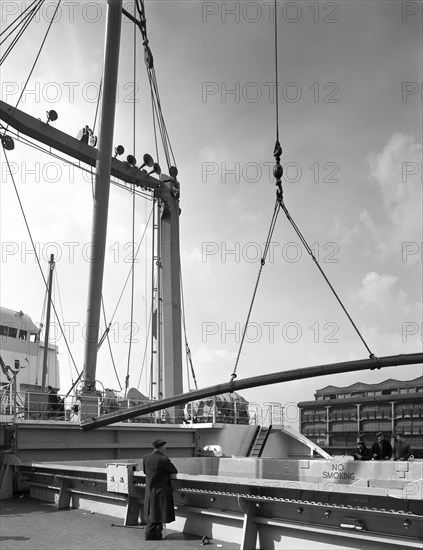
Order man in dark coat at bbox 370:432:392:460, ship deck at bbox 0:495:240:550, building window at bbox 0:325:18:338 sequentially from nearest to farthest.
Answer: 1. ship deck at bbox 0:495:240:550
2. man in dark coat at bbox 370:432:392:460
3. building window at bbox 0:325:18:338

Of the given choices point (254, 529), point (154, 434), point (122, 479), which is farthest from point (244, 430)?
point (254, 529)

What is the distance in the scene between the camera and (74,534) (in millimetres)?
7395

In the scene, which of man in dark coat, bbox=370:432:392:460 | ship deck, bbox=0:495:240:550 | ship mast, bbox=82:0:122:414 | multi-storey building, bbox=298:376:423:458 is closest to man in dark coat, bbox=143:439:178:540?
ship deck, bbox=0:495:240:550

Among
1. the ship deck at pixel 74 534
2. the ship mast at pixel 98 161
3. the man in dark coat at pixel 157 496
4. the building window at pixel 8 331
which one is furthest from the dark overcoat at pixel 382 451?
the building window at pixel 8 331


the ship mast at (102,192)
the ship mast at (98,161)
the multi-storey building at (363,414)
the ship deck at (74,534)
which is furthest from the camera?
the multi-storey building at (363,414)

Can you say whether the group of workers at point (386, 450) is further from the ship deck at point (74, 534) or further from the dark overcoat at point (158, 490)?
the dark overcoat at point (158, 490)

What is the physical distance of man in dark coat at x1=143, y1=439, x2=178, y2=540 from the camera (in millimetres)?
7090

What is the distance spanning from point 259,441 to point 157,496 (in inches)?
477

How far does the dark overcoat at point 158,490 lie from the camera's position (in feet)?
23.3

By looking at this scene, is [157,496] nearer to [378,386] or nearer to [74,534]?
[74,534]

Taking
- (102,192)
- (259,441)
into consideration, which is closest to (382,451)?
(259,441)

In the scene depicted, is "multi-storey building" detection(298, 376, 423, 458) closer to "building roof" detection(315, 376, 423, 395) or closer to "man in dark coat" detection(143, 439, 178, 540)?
"building roof" detection(315, 376, 423, 395)

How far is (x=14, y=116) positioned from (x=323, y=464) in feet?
38.4

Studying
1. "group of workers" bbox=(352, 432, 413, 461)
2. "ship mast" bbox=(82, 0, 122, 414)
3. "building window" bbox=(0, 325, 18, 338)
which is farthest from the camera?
"building window" bbox=(0, 325, 18, 338)
